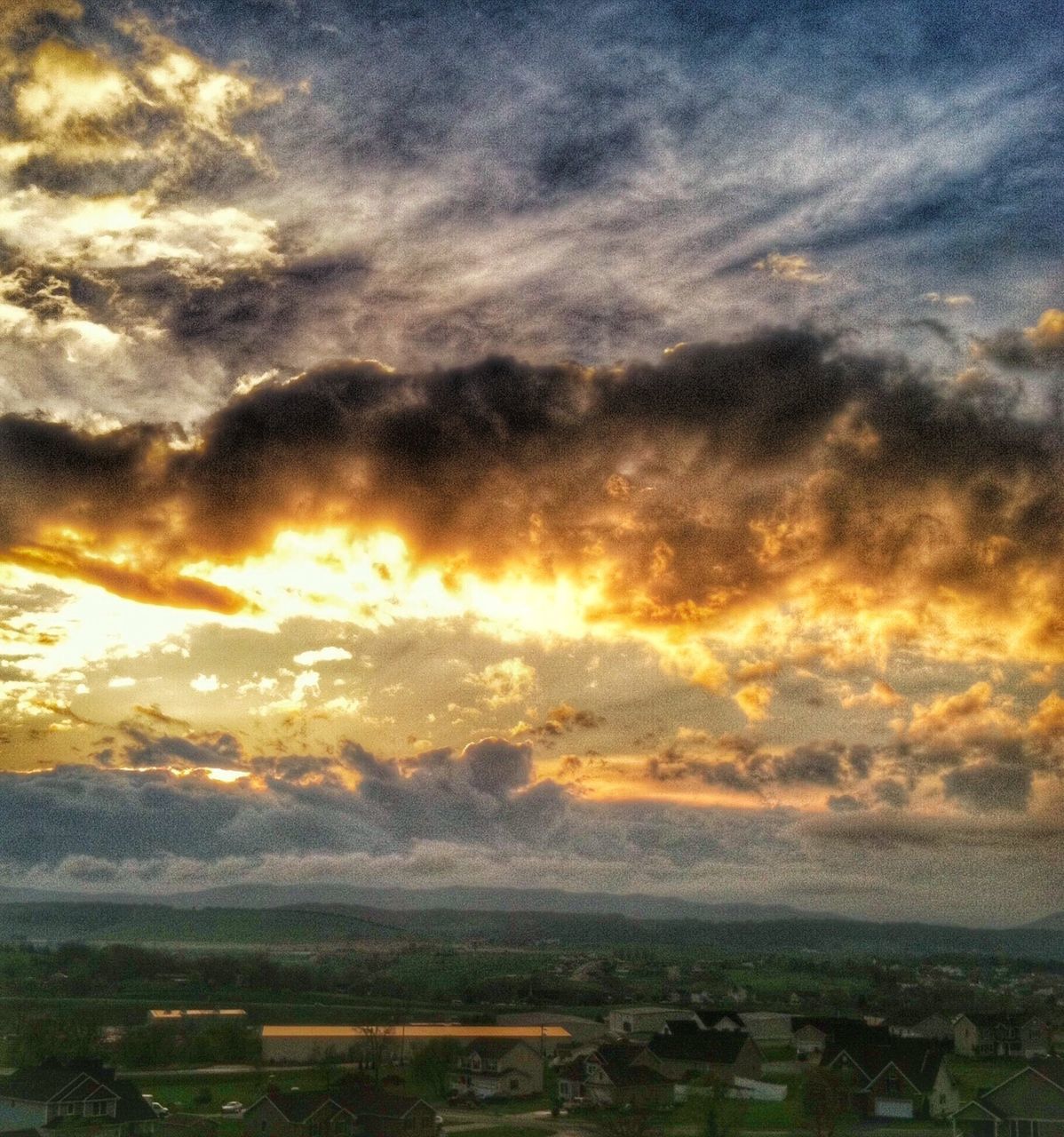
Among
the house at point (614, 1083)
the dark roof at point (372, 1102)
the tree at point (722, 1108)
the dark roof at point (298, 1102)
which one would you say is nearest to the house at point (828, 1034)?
the tree at point (722, 1108)

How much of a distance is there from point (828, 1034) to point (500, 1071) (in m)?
20.2

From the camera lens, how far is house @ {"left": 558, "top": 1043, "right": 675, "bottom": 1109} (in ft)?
183

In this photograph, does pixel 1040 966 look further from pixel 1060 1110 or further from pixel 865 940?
pixel 1060 1110

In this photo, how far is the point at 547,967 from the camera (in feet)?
470

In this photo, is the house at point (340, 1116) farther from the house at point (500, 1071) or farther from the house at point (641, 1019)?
the house at point (641, 1019)

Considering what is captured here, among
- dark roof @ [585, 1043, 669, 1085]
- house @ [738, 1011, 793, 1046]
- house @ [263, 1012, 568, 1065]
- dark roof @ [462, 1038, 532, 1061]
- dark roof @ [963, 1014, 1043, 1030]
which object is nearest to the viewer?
dark roof @ [585, 1043, 669, 1085]

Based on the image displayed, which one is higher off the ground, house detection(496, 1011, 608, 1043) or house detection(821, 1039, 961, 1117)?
house detection(821, 1039, 961, 1117)

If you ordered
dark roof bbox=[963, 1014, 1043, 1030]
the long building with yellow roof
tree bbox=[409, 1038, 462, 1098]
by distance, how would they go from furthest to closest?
dark roof bbox=[963, 1014, 1043, 1030], the long building with yellow roof, tree bbox=[409, 1038, 462, 1098]

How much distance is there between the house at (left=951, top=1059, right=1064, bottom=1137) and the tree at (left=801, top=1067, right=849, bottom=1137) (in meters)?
4.53

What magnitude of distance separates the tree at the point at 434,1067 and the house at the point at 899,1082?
698 inches

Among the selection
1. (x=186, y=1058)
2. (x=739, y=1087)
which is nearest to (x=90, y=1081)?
(x=186, y=1058)

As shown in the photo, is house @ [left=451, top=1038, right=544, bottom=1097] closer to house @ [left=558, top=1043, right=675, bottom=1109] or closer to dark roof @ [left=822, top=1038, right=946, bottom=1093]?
house @ [left=558, top=1043, right=675, bottom=1109]

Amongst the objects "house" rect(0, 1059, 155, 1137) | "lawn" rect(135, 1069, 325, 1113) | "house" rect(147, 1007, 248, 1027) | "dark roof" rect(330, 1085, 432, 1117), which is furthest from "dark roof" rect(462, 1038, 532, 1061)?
"house" rect(147, 1007, 248, 1027)

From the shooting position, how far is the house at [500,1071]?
194 feet
